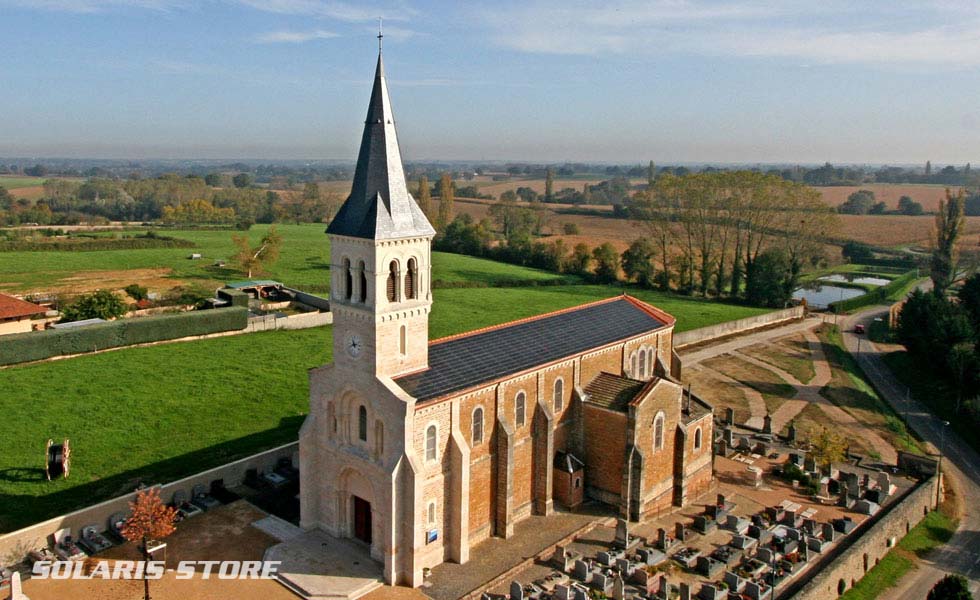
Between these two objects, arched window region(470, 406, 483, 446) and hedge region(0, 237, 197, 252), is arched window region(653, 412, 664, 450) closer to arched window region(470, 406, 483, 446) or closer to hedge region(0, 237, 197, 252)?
arched window region(470, 406, 483, 446)

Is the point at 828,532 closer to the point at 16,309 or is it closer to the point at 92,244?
the point at 16,309

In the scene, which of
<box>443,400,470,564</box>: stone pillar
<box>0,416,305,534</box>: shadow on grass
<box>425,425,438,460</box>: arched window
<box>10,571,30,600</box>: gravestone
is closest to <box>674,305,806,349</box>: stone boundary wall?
<box>0,416,305,534</box>: shadow on grass

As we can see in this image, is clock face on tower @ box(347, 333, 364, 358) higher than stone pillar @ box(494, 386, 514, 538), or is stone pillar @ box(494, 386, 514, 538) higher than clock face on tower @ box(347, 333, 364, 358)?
clock face on tower @ box(347, 333, 364, 358)

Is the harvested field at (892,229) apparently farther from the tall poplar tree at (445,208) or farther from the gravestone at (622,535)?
the gravestone at (622,535)

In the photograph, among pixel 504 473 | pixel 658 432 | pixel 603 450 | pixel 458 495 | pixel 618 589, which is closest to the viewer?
pixel 618 589

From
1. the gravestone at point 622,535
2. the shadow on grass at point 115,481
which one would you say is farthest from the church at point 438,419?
the shadow on grass at point 115,481

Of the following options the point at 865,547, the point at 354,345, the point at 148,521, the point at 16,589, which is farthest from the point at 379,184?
the point at 865,547
